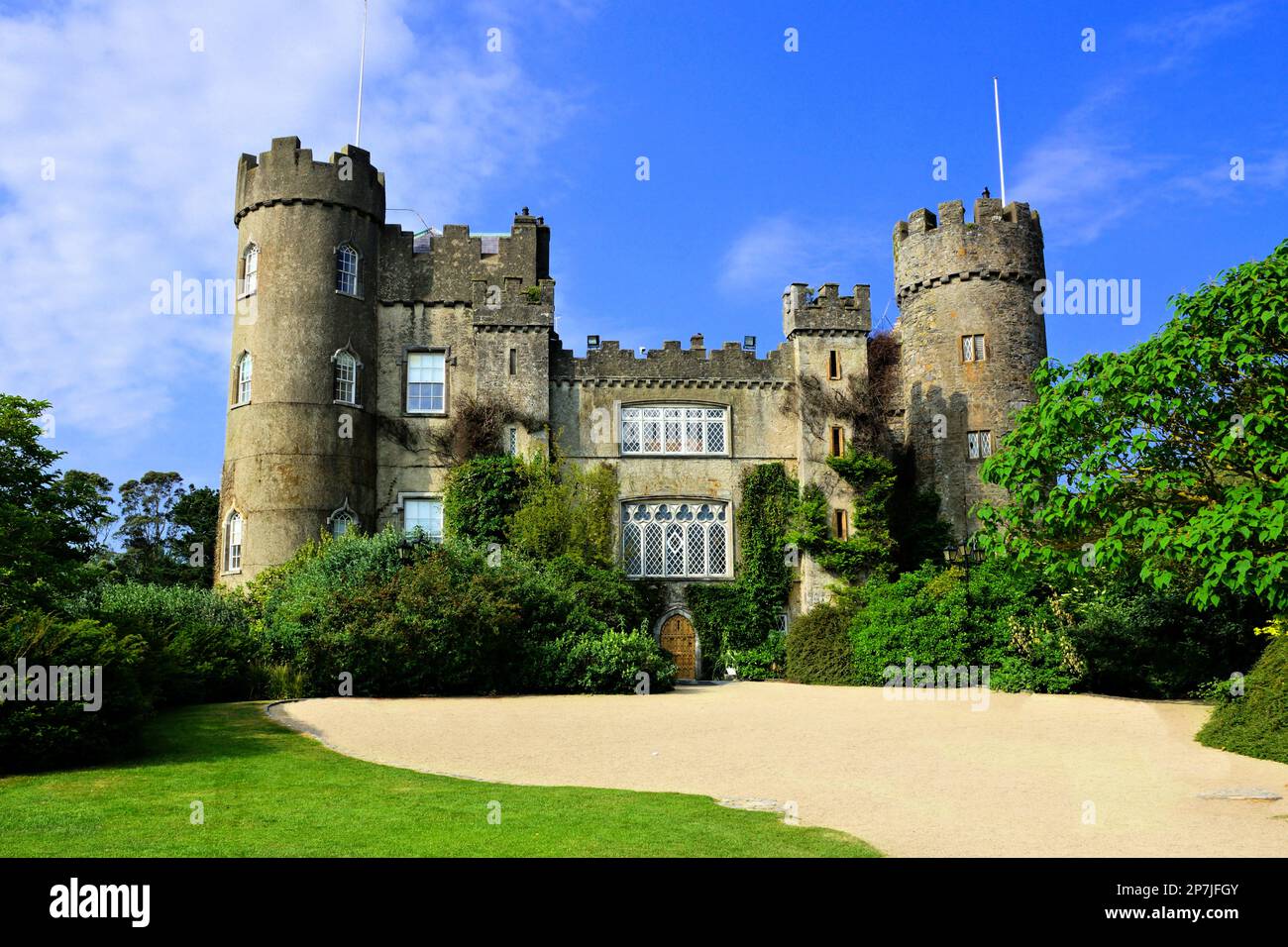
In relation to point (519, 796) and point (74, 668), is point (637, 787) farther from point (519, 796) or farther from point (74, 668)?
point (74, 668)

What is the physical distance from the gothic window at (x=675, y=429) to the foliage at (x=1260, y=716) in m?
18.3

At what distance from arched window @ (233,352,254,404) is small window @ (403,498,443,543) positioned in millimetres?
5441

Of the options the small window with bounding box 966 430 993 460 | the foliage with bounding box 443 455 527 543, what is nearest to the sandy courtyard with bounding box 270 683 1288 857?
the foliage with bounding box 443 455 527 543

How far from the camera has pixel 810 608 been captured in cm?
2889

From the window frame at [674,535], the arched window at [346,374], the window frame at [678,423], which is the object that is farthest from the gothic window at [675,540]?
the arched window at [346,374]

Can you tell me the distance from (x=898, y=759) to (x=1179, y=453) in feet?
19.3

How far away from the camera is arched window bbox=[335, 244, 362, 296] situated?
2992 cm

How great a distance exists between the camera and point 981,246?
32.7 meters

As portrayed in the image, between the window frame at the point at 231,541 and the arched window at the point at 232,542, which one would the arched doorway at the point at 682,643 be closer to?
the window frame at the point at 231,541

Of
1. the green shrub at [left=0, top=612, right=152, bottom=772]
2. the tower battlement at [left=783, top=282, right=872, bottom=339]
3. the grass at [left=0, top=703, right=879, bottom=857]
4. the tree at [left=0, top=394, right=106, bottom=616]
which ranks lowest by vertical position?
the grass at [left=0, top=703, right=879, bottom=857]

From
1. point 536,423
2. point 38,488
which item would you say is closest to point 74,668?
point 38,488

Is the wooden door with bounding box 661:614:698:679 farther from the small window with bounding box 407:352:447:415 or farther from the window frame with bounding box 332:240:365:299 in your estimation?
the window frame with bounding box 332:240:365:299

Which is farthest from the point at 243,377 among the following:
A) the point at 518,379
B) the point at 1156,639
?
the point at 1156,639
